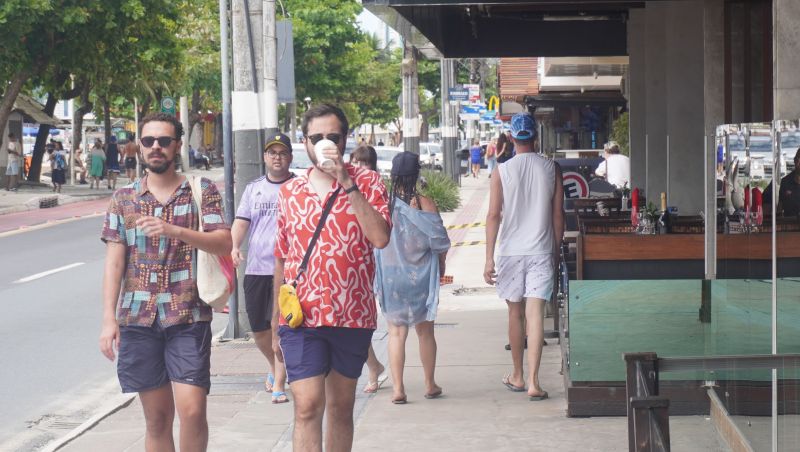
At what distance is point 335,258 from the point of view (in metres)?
5.55

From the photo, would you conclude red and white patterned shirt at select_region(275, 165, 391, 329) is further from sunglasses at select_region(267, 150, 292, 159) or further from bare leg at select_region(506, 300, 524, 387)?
bare leg at select_region(506, 300, 524, 387)

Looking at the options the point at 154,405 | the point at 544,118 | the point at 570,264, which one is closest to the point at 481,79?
the point at 544,118

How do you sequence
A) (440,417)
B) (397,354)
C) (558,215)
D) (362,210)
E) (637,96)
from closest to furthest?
(362,210) < (440,417) < (397,354) < (558,215) < (637,96)

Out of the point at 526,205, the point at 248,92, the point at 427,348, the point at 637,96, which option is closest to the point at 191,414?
the point at 427,348

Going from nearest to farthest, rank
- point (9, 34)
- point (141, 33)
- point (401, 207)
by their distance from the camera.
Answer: point (401, 207)
point (9, 34)
point (141, 33)

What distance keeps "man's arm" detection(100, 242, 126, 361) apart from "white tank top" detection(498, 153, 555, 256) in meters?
3.36

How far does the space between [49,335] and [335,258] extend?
7.63 meters

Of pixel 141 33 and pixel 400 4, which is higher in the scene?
pixel 141 33

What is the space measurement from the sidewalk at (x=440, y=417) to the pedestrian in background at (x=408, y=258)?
→ 0.60 meters

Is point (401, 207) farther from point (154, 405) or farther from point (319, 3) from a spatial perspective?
point (319, 3)

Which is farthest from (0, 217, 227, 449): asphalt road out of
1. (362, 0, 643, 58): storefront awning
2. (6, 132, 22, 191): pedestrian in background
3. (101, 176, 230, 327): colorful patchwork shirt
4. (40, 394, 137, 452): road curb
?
(6, 132, 22, 191): pedestrian in background

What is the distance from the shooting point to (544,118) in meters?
38.9

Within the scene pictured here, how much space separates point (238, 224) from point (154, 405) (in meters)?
2.69

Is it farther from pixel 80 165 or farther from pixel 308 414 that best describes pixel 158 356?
pixel 80 165
